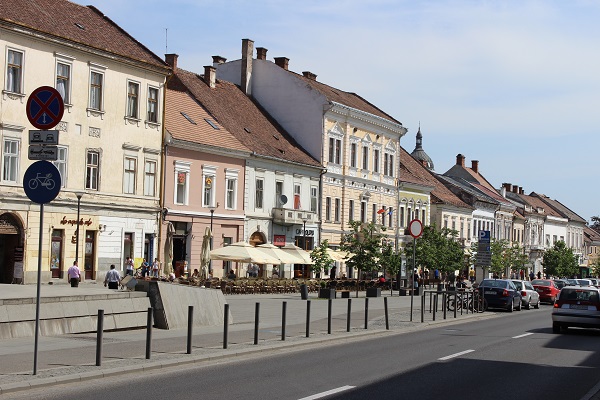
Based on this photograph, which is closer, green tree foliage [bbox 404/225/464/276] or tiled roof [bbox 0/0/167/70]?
tiled roof [bbox 0/0/167/70]

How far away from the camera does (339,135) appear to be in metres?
68.1

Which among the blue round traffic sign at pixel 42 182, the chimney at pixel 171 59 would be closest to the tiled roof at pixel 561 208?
the chimney at pixel 171 59

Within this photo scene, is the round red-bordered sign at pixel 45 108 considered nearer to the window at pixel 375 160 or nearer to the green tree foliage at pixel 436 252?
the green tree foliage at pixel 436 252

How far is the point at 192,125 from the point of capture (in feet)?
178

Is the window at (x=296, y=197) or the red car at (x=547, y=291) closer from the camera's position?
the red car at (x=547, y=291)

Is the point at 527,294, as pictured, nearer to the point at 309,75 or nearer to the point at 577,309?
the point at 577,309

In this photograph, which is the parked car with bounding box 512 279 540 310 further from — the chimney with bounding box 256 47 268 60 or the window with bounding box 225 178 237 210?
the chimney with bounding box 256 47 268 60

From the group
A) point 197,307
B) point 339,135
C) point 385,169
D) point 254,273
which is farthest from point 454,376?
point 385,169

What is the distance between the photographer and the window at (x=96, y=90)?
4553 cm

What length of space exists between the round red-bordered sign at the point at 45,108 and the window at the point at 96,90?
1283 inches

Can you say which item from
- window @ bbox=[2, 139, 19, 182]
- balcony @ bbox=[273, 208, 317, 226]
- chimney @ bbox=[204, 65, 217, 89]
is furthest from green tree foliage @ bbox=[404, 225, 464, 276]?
window @ bbox=[2, 139, 19, 182]

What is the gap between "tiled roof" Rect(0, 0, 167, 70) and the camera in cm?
4172

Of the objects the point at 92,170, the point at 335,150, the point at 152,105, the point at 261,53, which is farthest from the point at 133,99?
the point at 261,53

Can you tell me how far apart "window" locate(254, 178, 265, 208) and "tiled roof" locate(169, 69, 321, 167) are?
1721 mm
